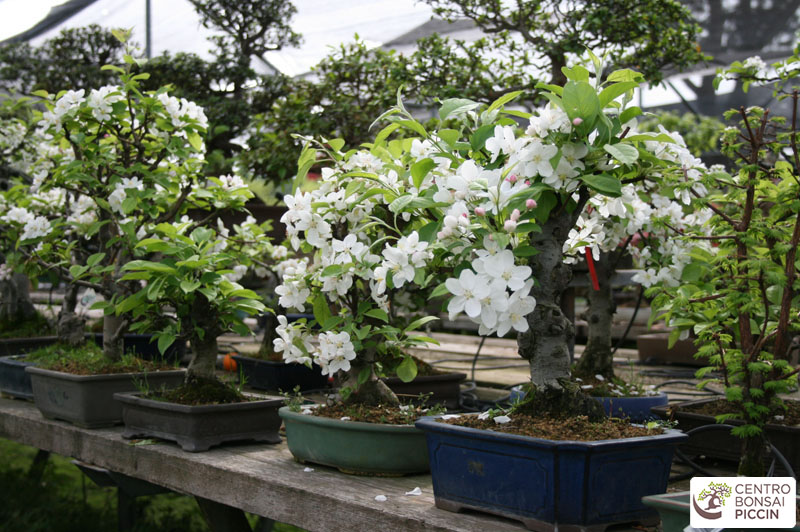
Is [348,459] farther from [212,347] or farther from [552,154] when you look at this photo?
[552,154]

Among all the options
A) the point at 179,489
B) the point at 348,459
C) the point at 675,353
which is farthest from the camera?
the point at 675,353

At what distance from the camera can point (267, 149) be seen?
367 centimetres

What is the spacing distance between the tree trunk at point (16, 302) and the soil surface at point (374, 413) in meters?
2.78

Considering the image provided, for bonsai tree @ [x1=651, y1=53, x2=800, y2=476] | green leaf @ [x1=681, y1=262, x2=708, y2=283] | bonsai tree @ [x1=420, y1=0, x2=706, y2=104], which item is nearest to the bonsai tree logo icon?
bonsai tree @ [x1=651, y1=53, x2=800, y2=476]


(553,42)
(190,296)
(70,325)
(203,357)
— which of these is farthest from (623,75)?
(70,325)

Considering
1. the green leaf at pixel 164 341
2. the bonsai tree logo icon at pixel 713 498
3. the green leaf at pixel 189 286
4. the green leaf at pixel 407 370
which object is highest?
the green leaf at pixel 189 286

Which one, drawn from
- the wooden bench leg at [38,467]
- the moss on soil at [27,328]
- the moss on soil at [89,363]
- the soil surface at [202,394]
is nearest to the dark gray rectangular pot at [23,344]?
the moss on soil at [27,328]

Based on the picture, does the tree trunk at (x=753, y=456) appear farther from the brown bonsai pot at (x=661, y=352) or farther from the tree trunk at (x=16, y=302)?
the tree trunk at (x=16, y=302)

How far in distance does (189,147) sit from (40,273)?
826 millimetres

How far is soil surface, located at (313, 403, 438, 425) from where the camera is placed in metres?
1.82

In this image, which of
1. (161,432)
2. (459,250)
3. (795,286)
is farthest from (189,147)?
(795,286)

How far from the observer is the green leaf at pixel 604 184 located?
52.3 inches

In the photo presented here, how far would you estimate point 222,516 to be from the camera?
2166 millimetres

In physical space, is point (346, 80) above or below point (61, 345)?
above
